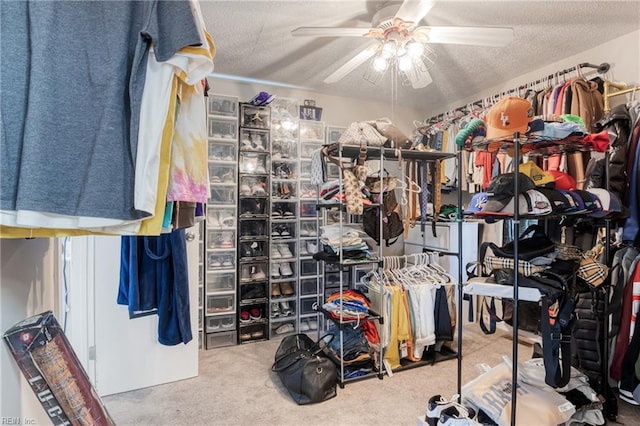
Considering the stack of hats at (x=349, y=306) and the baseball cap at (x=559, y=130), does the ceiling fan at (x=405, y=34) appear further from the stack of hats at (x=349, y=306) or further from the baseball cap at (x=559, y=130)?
the stack of hats at (x=349, y=306)

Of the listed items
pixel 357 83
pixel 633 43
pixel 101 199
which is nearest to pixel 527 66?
pixel 633 43

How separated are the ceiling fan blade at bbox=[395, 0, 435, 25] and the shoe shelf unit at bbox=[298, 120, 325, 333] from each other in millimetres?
1597

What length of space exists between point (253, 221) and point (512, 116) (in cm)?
223

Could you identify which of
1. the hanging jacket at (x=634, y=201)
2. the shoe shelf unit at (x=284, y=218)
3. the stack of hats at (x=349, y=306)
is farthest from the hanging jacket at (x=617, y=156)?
the shoe shelf unit at (x=284, y=218)

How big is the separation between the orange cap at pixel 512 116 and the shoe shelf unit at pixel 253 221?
2017mm

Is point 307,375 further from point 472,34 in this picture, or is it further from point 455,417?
point 472,34

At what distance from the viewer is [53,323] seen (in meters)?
0.93

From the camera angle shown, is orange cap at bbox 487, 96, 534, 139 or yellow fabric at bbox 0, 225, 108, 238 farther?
orange cap at bbox 487, 96, 534, 139

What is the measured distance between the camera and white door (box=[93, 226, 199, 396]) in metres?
2.12

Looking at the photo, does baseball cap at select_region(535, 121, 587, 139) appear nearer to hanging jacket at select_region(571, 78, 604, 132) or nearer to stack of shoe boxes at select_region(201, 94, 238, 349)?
hanging jacket at select_region(571, 78, 604, 132)

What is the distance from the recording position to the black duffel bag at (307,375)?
2023 mm

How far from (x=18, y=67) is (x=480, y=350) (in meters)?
3.21

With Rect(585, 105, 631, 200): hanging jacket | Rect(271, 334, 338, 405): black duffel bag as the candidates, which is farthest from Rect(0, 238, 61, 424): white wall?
Rect(585, 105, 631, 200): hanging jacket

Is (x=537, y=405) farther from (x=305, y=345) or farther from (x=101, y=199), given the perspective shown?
(x=101, y=199)
